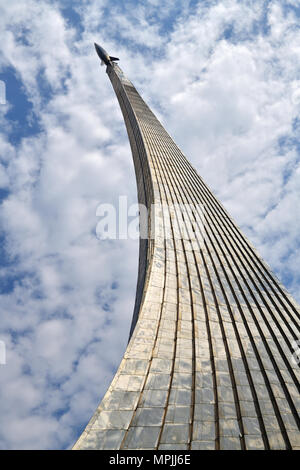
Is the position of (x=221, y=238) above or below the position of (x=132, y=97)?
below

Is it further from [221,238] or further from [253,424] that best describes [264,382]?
[221,238]

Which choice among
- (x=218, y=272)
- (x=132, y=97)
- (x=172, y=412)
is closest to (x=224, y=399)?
(x=172, y=412)

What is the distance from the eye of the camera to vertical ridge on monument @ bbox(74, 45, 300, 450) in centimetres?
A: 507

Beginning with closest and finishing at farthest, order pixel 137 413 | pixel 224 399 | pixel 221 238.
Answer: pixel 137 413
pixel 224 399
pixel 221 238

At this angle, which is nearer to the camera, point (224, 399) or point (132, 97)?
point (224, 399)

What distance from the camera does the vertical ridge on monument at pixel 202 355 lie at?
507cm

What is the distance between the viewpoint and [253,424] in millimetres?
5562

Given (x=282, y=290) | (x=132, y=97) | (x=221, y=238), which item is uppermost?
(x=132, y=97)

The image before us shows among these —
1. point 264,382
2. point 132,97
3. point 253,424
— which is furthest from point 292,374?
point 132,97

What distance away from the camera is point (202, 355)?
275 inches

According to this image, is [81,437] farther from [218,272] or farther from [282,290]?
[282,290]

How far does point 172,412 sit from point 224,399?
53.2 inches

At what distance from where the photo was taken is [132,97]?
3114 centimetres
